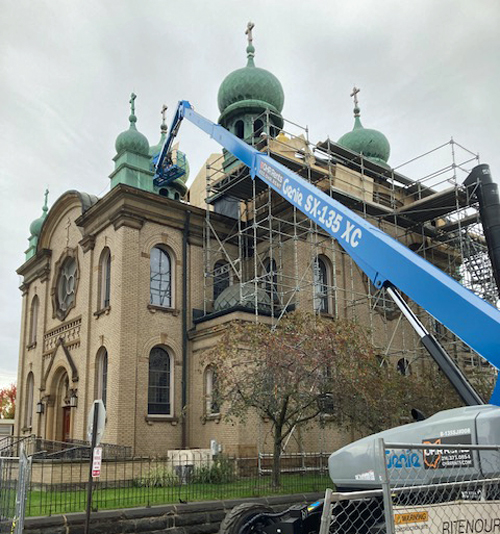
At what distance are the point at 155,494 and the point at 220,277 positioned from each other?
44.3ft

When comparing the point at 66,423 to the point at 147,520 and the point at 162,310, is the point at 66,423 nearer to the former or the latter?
the point at 162,310

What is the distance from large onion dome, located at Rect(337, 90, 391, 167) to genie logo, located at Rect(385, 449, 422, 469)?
99.3 ft

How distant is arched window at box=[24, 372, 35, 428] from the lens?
3206 centimetres

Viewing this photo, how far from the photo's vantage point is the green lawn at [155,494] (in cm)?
1368

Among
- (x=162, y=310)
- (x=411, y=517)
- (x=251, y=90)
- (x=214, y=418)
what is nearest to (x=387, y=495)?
(x=411, y=517)

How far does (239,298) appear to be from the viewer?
976 inches

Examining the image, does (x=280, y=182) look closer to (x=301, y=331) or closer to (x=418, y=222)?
(x=301, y=331)

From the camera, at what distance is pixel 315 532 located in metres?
7.54

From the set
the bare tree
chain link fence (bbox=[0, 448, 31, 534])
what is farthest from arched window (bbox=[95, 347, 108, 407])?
chain link fence (bbox=[0, 448, 31, 534])

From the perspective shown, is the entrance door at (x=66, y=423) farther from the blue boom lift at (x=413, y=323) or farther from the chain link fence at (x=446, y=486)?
the chain link fence at (x=446, y=486)

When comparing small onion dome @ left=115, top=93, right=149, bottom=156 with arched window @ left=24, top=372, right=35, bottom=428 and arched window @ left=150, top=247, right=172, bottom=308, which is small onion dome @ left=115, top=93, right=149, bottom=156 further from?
arched window @ left=24, top=372, right=35, bottom=428

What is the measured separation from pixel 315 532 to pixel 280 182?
25.2ft

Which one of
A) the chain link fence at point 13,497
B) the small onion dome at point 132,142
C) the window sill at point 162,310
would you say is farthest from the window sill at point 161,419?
the small onion dome at point 132,142

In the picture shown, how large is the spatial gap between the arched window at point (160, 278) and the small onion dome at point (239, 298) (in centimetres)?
205
